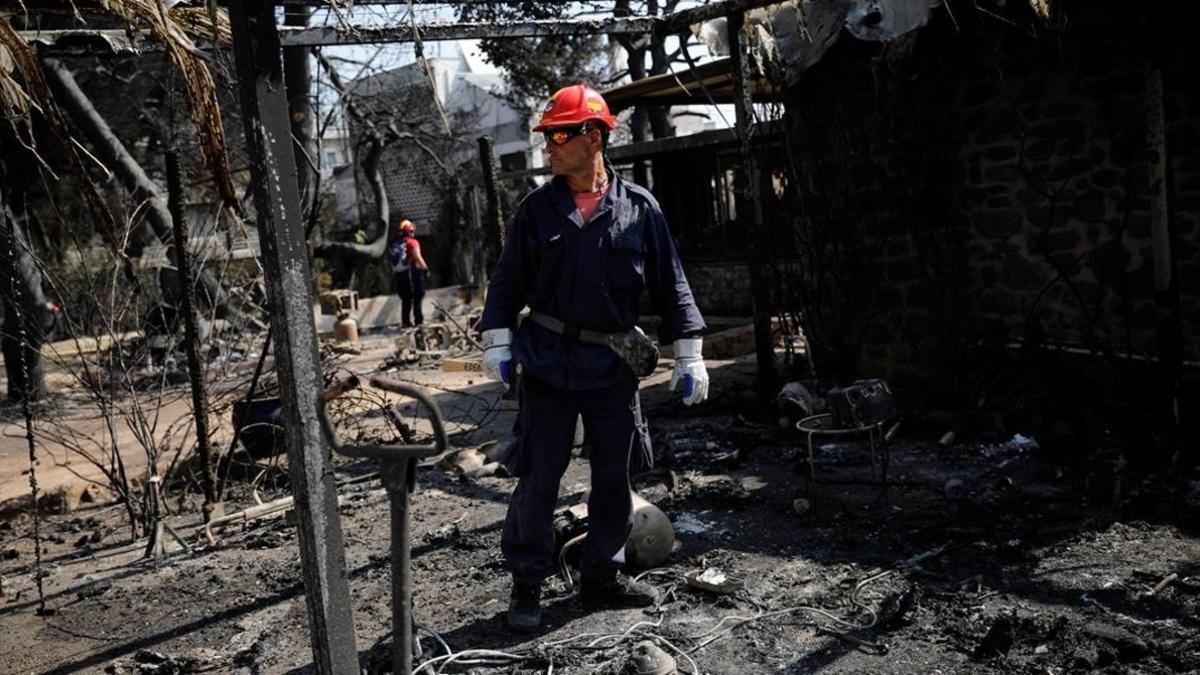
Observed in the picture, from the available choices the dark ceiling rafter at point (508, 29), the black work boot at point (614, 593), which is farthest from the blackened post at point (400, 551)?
the dark ceiling rafter at point (508, 29)

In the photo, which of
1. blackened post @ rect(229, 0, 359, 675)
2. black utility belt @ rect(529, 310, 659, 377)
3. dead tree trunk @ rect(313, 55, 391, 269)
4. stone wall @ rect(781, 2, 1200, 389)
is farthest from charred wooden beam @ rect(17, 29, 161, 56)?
dead tree trunk @ rect(313, 55, 391, 269)

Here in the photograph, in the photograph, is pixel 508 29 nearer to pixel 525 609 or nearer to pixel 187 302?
pixel 187 302

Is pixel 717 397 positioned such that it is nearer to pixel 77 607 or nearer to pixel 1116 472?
pixel 1116 472

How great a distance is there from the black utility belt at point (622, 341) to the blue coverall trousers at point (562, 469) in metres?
0.11

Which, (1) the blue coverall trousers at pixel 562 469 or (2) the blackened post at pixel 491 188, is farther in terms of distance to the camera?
(2) the blackened post at pixel 491 188

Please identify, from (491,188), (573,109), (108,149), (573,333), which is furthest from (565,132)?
(108,149)

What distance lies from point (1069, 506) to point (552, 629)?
2.95 metres

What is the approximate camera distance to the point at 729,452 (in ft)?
24.7

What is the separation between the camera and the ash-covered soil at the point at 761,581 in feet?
13.9

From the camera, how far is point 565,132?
461cm

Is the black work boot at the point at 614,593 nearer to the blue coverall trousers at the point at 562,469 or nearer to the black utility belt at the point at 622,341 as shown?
the blue coverall trousers at the point at 562,469

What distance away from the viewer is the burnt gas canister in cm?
593

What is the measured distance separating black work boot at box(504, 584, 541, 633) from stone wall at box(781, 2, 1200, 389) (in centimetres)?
469

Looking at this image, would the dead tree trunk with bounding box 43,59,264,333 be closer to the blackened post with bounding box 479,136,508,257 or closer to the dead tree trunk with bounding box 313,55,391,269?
the dead tree trunk with bounding box 313,55,391,269
